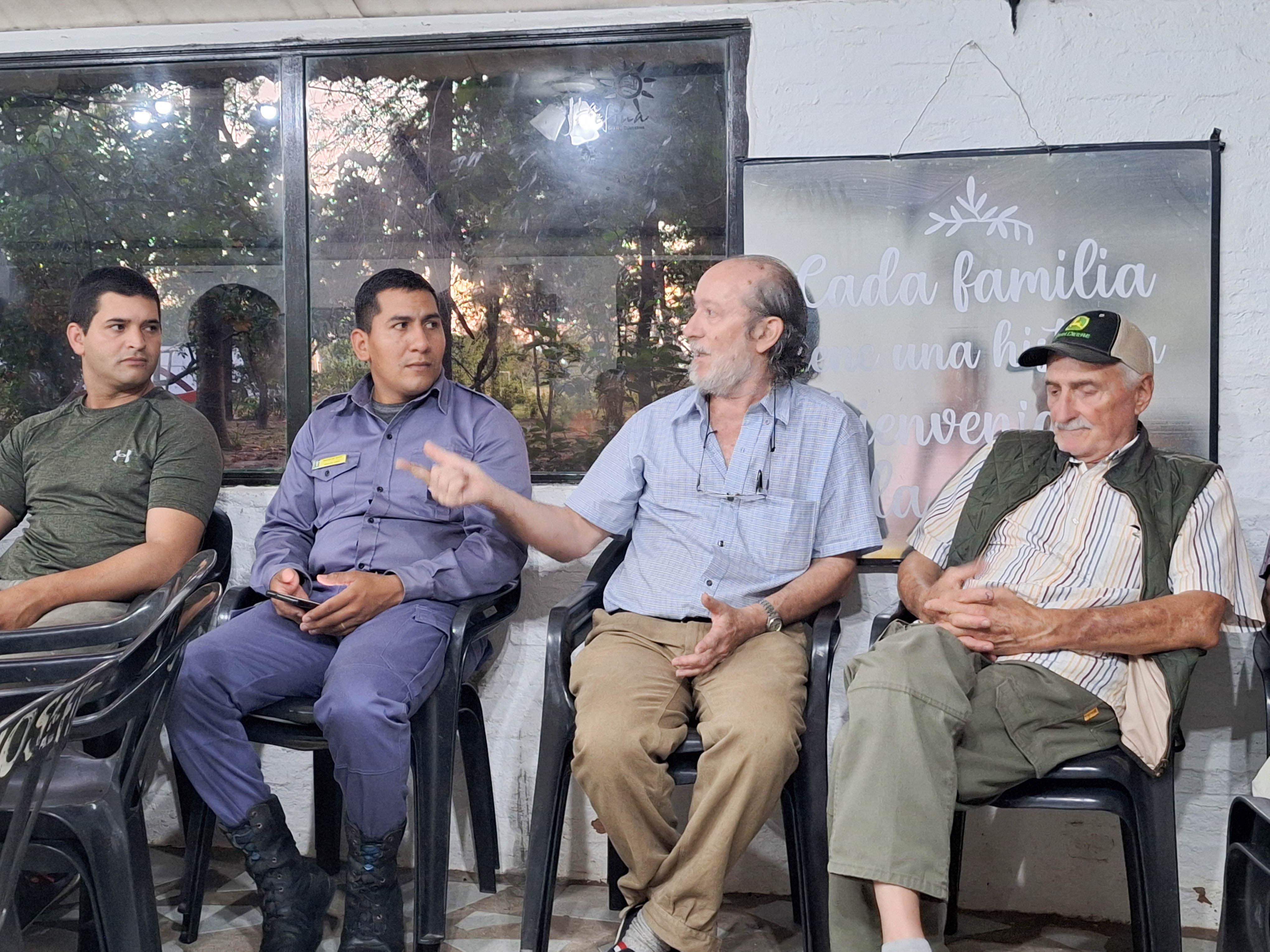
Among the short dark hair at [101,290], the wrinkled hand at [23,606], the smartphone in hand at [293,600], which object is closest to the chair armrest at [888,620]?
the smartphone in hand at [293,600]

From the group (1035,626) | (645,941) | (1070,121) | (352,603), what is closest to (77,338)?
(352,603)

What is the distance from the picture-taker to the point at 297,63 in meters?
3.28

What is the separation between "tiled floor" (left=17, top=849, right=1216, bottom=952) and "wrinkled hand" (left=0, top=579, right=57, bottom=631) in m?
0.73

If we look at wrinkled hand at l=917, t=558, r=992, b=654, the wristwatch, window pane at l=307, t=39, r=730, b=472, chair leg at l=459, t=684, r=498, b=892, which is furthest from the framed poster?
chair leg at l=459, t=684, r=498, b=892

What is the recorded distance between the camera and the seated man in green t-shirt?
2.82 metres

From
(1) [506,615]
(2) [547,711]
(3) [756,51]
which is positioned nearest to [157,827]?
(1) [506,615]

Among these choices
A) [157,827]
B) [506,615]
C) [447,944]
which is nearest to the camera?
[447,944]

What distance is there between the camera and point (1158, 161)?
288 cm

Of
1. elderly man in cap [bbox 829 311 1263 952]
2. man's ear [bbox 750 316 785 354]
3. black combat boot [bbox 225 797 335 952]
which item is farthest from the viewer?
man's ear [bbox 750 316 785 354]

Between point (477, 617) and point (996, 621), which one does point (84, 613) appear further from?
point (996, 621)

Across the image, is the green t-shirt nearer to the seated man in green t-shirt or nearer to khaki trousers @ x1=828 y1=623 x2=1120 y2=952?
the seated man in green t-shirt

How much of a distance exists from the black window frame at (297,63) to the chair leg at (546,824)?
910 millimetres

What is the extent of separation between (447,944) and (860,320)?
6.03 feet

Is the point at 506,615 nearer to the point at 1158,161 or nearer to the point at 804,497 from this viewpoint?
the point at 804,497
